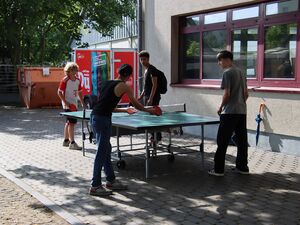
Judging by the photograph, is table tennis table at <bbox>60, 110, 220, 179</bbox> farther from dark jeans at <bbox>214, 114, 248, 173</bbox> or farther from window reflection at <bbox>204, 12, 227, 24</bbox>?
window reflection at <bbox>204, 12, 227, 24</bbox>

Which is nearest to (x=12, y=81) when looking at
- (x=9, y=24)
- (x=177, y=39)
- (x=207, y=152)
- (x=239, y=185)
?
(x=9, y=24)

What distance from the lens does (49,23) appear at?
24.6 m

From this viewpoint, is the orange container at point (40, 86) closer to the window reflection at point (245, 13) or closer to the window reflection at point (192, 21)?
the window reflection at point (192, 21)

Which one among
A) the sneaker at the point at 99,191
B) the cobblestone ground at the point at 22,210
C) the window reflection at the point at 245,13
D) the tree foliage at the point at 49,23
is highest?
the tree foliage at the point at 49,23

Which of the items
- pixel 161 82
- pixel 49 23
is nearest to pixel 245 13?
pixel 161 82

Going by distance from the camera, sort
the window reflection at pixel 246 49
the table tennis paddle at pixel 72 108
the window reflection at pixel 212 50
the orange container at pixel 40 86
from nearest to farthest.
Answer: the table tennis paddle at pixel 72 108, the window reflection at pixel 246 49, the window reflection at pixel 212 50, the orange container at pixel 40 86

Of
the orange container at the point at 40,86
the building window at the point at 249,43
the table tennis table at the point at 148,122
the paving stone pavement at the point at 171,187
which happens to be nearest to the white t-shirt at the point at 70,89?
the paving stone pavement at the point at 171,187

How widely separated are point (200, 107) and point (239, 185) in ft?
14.3

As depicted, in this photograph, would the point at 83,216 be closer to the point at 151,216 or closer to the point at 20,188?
the point at 151,216

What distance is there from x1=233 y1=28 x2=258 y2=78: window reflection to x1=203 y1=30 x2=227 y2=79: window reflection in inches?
16.0

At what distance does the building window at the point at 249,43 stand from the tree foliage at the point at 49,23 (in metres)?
10.3

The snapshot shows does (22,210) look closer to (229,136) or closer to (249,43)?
(229,136)

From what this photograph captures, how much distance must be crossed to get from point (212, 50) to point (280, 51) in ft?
7.07

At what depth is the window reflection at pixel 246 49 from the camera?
30.9ft
